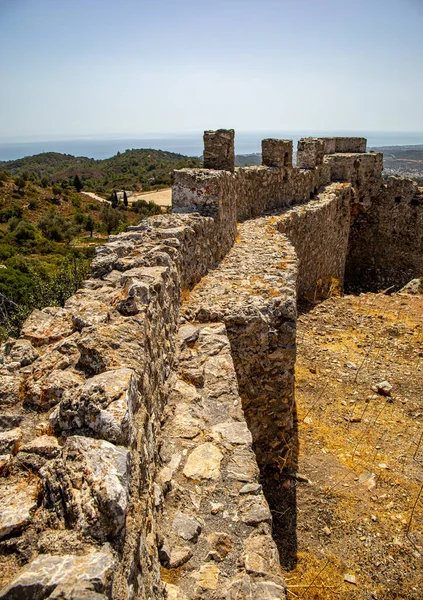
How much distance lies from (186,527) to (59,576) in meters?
1.22

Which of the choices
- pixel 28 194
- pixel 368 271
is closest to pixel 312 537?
pixel 368 271

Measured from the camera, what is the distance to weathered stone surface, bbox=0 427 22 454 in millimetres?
2039

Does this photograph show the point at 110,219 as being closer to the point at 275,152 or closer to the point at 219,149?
the point at 275,152

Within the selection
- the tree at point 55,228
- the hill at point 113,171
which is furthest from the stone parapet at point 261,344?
the hill at point 113,171

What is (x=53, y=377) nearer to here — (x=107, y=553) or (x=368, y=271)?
(x=107, y=553)

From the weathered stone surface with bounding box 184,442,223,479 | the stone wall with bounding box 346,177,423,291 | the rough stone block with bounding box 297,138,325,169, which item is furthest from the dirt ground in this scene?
the stone wall with bounding box 346,177,423,291

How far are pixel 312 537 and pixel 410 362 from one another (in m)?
4.26

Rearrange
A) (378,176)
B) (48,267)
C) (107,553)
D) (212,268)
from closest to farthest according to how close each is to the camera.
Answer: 1. (107,553)
2. (212,268)
3. (378,176)
4. (48,267)

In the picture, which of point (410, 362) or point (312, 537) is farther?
point (410, 362)

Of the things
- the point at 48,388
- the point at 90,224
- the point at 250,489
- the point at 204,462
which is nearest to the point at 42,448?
the point at 48,388

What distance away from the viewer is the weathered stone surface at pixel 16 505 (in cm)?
169

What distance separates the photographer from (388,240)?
54.6 feet

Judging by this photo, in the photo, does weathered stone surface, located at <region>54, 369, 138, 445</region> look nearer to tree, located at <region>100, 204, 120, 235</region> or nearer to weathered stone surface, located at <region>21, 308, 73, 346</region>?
weathered stone surface, located at <region>21, 308, 73, 346</region>

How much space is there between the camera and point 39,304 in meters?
17.4
